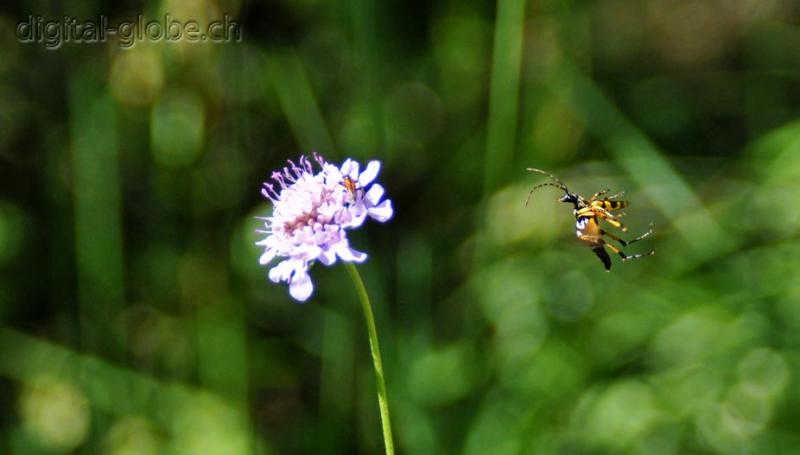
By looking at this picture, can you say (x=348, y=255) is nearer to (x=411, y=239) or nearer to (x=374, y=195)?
(x=374, y=195)

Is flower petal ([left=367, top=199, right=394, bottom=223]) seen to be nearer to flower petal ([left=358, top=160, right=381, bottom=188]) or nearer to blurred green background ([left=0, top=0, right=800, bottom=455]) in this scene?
flower petal ([left=358, top=160, right=381, bottom=188])

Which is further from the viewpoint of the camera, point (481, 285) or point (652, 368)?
point (481, 285)

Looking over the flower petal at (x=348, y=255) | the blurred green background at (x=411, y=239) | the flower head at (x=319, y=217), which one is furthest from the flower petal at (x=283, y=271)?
the blurred green background at (x=411, y=239)

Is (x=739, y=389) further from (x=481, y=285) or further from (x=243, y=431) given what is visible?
(x=243, y=431)

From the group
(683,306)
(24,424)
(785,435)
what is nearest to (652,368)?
(683,306)

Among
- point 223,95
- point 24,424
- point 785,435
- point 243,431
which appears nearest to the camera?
point 785,435

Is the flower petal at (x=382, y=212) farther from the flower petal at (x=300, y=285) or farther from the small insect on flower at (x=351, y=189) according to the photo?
the flower petal at (x=300, y=285)
